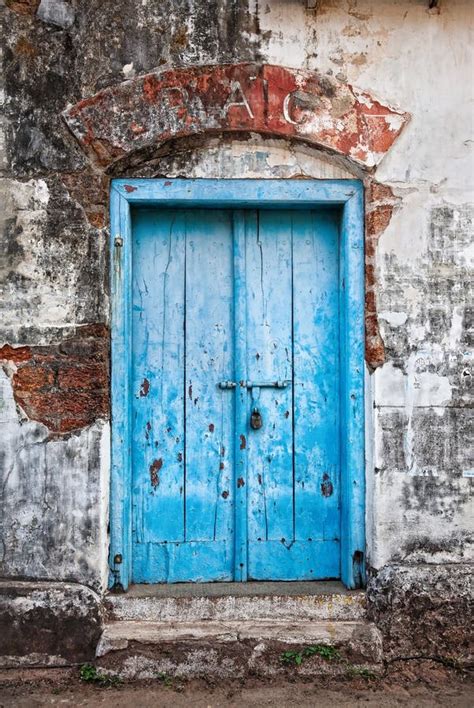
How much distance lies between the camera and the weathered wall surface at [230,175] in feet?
10.5

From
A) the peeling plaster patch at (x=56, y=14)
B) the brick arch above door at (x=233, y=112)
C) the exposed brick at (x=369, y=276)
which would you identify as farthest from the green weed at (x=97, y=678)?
the peeling plaster patch at (x=56, y=14)

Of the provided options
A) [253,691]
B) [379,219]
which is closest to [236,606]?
[253,691]

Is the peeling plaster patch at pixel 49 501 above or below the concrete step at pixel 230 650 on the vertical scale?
above

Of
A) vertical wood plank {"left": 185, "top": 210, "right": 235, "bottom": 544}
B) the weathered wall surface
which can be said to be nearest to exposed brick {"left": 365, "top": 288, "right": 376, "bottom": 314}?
the weathered wall surface

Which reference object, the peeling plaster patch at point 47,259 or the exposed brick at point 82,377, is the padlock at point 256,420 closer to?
the exposed brick at point 82,377

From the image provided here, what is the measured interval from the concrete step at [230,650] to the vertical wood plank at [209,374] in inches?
17.7

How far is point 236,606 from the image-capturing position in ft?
10.6

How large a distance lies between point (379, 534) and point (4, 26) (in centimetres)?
315

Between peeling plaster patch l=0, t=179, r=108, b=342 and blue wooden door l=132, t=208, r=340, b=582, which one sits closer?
peeling plaster patch l=0, t=179, r=108, b=342

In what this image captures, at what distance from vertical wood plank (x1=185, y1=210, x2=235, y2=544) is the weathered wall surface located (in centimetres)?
41

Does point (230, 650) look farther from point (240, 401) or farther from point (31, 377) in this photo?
point (31, 377)

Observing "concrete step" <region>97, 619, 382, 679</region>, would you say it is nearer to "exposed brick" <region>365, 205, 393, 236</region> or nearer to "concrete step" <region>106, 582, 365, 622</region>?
"concrete step" <region>106, 582, 365, 622</region>

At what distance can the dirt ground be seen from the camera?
114 inches

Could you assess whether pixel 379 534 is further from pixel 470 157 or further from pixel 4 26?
pixel 4 26
